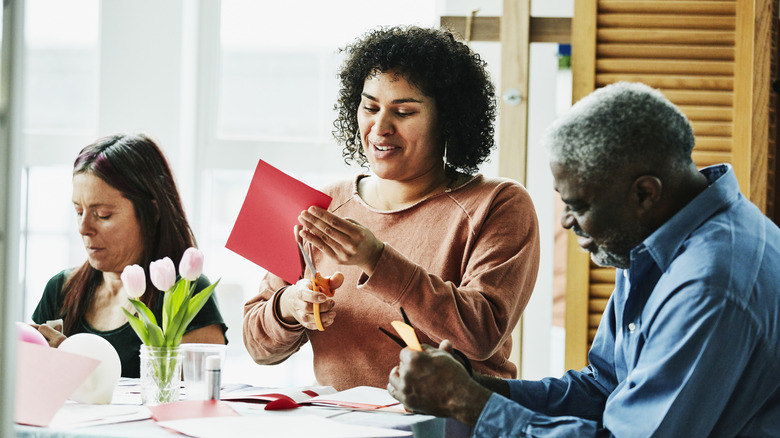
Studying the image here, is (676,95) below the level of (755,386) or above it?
above

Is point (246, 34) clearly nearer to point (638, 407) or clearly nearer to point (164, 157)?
point (164, 157)

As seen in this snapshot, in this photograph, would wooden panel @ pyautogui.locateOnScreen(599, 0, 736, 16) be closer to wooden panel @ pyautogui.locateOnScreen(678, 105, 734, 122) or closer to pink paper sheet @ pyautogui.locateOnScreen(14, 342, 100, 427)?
wooden panel @ pyautogui.locateOnScreen(678, 105, 734, 122)

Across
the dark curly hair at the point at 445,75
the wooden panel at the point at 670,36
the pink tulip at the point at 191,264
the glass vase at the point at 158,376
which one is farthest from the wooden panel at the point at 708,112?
the glass vase at the point at 158,376

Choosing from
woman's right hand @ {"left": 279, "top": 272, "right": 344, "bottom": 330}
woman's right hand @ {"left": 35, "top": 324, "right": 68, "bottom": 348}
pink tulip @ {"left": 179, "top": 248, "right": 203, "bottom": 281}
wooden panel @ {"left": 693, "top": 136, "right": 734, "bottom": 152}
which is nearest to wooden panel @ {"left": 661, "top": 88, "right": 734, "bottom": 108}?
wooden panel @ {"left": 693, "top": 136, "right": 734, "bottom": 152}

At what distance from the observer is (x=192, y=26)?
3.20 m

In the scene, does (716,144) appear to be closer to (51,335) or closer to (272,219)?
(272,219)

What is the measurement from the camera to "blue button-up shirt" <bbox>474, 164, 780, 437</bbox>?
3.60ft

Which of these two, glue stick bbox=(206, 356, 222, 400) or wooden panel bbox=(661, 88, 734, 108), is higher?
wooden panel bbox=(661, 88, 734, 108)

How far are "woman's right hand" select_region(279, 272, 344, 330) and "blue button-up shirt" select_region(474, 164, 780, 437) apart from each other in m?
0.51

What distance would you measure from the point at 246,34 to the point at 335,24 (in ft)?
1.22

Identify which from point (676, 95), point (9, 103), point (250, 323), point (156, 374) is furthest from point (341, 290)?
point (676, 95)

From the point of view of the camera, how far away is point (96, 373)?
145 centimetres

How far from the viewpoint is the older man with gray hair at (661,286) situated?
Answer: 3.62 feet

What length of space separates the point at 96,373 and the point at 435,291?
2.17ft
